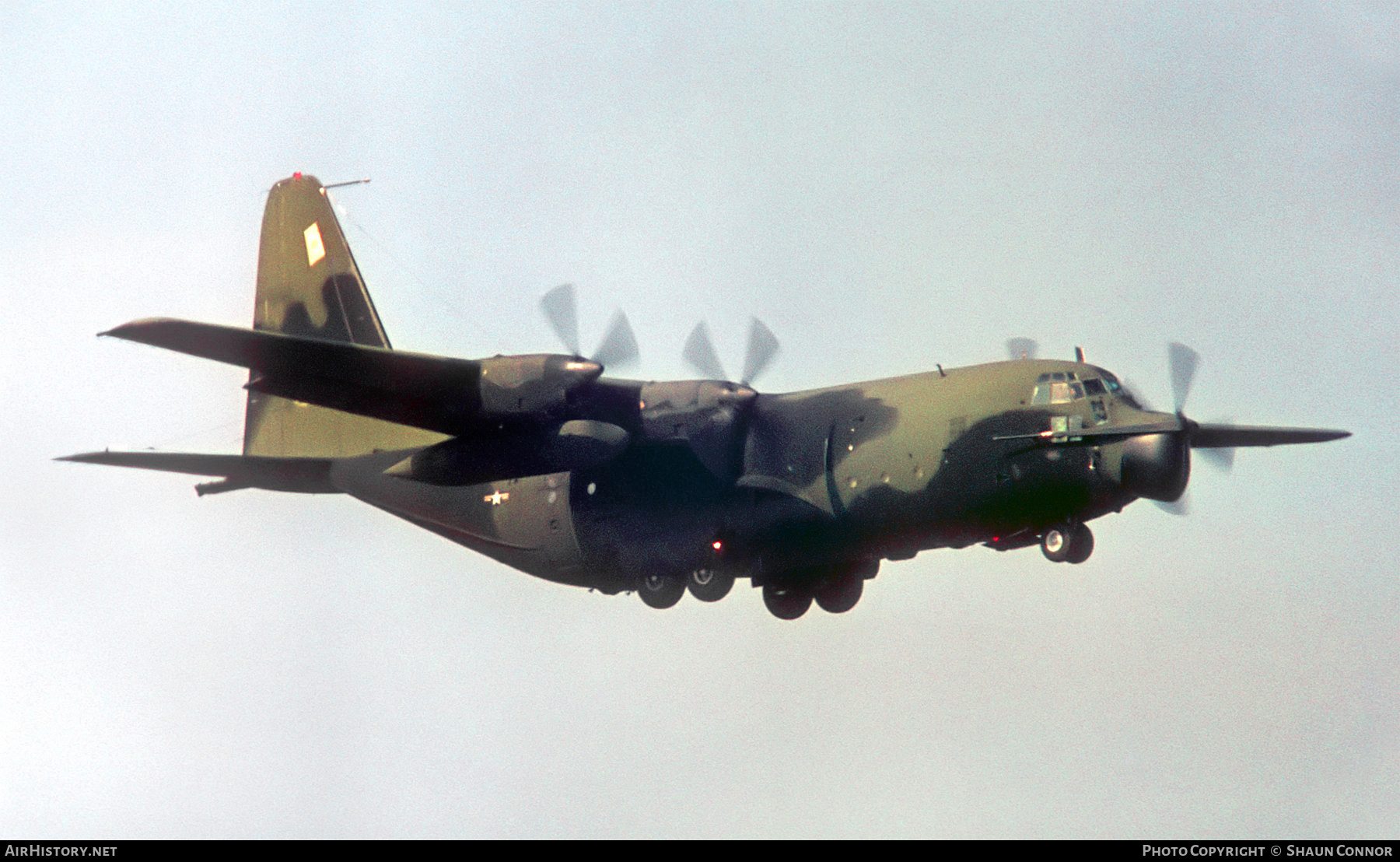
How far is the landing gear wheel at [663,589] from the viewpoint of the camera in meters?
22.9

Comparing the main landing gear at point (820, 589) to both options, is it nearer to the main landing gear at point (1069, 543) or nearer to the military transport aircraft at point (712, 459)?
the military transport aircraft at point (712, 459)

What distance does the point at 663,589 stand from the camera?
75.4ft

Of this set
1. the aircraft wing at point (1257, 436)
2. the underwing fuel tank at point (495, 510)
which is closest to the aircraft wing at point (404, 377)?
the underwing fuel tank at point (495, 510)

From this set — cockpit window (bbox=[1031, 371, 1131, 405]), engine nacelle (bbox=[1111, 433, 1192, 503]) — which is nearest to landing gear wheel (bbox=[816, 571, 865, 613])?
cockpit window (bbox=[1031, 371, 1131, 405])

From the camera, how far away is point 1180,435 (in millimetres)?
19844

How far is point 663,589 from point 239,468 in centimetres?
693

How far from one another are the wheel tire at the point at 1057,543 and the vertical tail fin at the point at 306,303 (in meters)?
11.6

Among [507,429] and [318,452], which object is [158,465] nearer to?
[318,452]

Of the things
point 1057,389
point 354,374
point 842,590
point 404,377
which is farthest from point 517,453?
point 1057,389

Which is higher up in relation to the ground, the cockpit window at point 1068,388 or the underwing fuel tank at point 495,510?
the cockpit window at point 1068,388

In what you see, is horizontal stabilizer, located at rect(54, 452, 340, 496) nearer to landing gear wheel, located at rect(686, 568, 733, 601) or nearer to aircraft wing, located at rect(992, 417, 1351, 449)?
landing gear wheel, located at rect(686, 568, 733, 601)

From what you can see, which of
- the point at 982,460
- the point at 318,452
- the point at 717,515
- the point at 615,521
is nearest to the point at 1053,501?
the point at 982,460

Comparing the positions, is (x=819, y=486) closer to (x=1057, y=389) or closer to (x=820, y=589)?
(x=820, y=589)
